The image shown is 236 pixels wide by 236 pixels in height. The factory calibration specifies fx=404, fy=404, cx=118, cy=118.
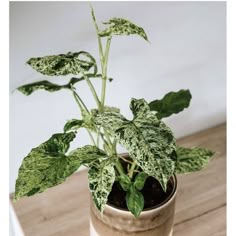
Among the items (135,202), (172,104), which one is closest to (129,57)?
(172,104)

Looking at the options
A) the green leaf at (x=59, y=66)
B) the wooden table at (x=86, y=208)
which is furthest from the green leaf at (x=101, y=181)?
the wooden table at (x=86, y=208)

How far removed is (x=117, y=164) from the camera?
76cm

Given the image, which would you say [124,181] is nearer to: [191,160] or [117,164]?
[117,164]

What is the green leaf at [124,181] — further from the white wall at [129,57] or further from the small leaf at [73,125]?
the white wall at [129,57]

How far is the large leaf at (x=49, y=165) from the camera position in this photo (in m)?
0.64

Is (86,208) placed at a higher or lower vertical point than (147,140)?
lower

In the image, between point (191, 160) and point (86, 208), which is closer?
point (191, 160)

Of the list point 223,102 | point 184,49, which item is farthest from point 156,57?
point 223,102

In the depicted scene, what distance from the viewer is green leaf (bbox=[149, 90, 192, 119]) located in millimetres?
857

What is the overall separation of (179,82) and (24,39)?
51cm

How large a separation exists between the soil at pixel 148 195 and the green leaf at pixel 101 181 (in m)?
0.09

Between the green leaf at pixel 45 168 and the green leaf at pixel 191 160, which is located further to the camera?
the green leaf at pixel 191 160

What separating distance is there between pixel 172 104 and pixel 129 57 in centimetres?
29

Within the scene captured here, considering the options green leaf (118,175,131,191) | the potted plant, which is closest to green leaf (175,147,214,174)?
the potted plant
